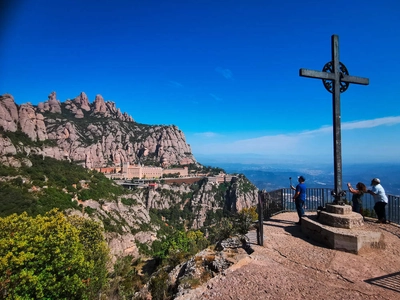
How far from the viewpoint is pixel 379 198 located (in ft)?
24.4

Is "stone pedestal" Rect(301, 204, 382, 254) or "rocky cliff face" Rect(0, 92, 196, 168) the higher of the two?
"rocky cliff face" Rect(0, 92, 196, 168)

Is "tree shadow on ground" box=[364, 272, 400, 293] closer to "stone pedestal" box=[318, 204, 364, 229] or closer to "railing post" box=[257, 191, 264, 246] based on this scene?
"stone pedestal" box=[318, 204, 364, 229]

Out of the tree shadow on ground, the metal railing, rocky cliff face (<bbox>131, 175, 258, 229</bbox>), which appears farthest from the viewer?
rocky cliff face (<bbox>131, 175, 258, 229</bbox>)

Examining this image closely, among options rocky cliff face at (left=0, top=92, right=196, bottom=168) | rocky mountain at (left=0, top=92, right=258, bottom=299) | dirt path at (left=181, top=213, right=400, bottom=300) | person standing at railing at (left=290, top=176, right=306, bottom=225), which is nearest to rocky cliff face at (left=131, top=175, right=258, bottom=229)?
rocky mountain at (left=0, top=92, right=258, bottom=299)

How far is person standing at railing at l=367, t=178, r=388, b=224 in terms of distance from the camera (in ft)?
24.2

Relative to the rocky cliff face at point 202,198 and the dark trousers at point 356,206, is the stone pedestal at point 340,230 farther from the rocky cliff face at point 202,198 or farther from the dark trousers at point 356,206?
the rocky cliff face at point 202,198

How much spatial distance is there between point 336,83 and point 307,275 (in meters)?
5.58

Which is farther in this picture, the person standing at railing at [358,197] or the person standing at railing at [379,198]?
the person standing at railing at [358,197]

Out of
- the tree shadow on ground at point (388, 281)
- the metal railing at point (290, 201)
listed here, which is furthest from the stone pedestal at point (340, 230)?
the metal railing at point (290, 201)

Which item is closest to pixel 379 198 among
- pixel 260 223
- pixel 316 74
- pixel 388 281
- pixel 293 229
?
pixel 293 229

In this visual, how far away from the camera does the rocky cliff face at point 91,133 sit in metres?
54.6

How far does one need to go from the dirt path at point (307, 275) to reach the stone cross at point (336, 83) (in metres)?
1.80

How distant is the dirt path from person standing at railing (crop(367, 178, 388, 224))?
1432mm

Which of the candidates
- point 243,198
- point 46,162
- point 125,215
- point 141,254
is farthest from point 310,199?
point 243,198
